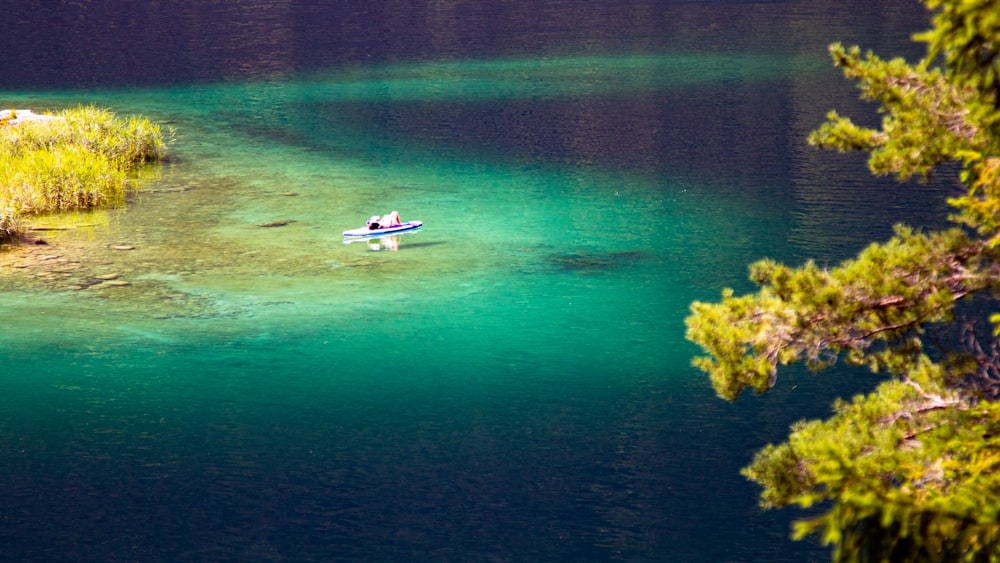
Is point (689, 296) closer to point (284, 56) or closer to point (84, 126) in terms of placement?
point (84, 126)

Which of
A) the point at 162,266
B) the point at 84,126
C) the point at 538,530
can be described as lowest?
the point at 538,530

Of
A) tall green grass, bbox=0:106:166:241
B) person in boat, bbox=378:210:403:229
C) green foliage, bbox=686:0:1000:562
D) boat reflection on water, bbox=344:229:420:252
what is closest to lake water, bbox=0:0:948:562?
boat reflection on water, bbox=344:229:420:252

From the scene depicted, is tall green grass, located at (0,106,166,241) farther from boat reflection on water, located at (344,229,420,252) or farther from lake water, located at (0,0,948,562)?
boat reflection on water, located at (344,229,420,252)

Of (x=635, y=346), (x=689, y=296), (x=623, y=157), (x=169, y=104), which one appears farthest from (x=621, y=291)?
(x=169, y=104)

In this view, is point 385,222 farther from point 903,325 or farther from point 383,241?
point 903,325

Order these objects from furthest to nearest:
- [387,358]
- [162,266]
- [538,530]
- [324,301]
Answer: [162,266] → [324,301] → [387,358] → [538,530]

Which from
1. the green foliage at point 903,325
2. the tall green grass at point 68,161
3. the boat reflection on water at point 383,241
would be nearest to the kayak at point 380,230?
the boat reflection on water at point 383,241
